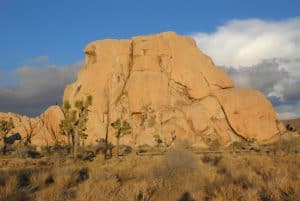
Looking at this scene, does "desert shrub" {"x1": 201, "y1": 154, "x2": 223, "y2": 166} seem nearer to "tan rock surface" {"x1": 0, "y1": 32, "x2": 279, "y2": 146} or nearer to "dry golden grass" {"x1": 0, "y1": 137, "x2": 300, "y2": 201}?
"dry golden grass" {"x1": 0, "y1": 137, "x2": 300, "y2": 201}

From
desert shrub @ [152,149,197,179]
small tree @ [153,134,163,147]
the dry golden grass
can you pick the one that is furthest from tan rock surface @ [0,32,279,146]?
the dry golden grass

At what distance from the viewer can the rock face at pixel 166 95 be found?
90.0 m

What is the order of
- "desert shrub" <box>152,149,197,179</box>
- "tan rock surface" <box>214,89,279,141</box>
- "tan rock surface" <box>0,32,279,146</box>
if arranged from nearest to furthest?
"desert shrub" <box>152,149,197,179</box> → "tan rock surface" <box>0,32,279,146</box> → "tan rock surface" <box>214,89,279,141</box>

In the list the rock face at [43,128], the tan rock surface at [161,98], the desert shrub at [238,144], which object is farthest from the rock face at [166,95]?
the desert shrub at [238,144]

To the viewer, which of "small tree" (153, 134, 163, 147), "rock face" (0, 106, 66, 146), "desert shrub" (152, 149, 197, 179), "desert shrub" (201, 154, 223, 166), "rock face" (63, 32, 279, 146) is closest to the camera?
"desert shrub" (152, 149, 197, 179)

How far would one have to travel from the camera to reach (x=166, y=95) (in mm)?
93750

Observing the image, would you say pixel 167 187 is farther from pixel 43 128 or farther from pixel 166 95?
pixel 43 128

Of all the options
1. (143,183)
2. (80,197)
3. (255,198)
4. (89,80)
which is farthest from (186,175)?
(89,80)

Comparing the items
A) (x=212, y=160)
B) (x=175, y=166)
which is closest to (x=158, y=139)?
(x=212, y=160)

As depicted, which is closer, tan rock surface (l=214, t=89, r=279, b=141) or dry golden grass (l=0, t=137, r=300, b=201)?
dry golden grass (l=0, t=137, r=300, b=201)

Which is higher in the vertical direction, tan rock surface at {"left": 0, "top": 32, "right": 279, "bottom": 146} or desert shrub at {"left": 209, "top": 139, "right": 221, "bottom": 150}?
tan rock surface at {"left": 0, "top": 32, "right": 279, "bottom": 146}

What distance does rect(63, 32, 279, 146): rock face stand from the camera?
90.0m

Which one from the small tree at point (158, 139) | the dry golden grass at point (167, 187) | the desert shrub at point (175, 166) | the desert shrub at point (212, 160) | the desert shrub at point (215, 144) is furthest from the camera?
the small tree at point (158, 139)

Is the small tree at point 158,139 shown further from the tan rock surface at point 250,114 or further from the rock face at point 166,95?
the tan rock surface at point 250,114
